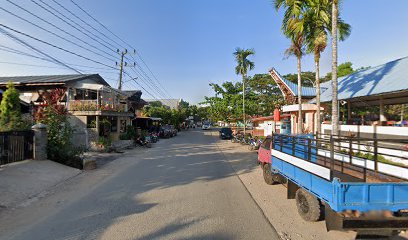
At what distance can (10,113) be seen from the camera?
12016 mm

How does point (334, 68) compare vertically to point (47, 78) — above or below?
below

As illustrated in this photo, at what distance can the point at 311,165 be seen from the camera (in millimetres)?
4848

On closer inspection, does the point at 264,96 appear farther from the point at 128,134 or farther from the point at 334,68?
the point at 334,68

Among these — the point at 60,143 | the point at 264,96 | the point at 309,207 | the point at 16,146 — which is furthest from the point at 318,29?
the point at 264,96

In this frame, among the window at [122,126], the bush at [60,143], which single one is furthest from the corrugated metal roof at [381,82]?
the window at [122,126]

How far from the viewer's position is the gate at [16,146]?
956 centimetres

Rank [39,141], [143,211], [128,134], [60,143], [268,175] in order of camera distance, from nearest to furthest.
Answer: [143,211] < [268,175] < [39,141] < [60,143] < [128,134]

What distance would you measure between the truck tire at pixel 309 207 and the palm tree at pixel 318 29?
309 inches

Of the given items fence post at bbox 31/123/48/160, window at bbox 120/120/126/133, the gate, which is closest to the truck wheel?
fence post at bbox 31/123/48/160

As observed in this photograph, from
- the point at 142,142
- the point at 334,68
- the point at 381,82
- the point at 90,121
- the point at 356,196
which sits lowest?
the point at 142,142

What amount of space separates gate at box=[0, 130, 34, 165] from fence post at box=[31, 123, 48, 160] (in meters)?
0.18

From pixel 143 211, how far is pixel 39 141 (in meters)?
8.17

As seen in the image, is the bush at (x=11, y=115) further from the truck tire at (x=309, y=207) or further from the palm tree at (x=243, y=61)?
the palm tree at (x=243, y=61)

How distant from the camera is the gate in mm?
9562
